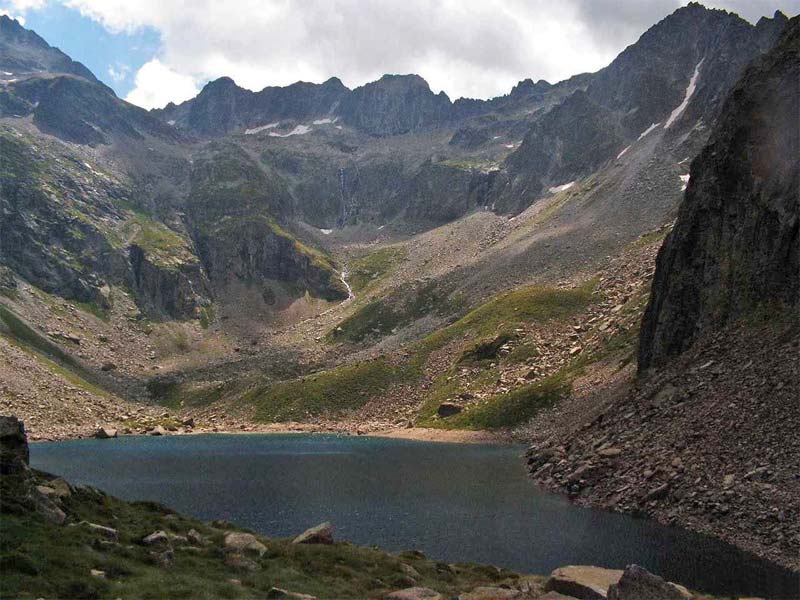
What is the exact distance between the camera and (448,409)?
142000 mm

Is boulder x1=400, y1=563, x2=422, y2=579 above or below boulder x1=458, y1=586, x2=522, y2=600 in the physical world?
below

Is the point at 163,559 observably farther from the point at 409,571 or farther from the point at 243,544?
the point at 409,571

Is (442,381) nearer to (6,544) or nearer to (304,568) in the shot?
(304,568)

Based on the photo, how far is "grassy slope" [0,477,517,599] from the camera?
2331cm

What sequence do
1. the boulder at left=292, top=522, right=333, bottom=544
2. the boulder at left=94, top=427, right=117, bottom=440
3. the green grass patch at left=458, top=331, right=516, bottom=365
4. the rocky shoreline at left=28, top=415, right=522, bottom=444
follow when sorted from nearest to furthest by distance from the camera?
the boulder at left=292, top=522, right=333, bottom=544
the rocky shoreline at left=28, top=415, right=522, bottom=444
the boulder at left=94, top=427, right=117, bottom=440
the green grass patch at left=458, top=331, right=516, bottom=365

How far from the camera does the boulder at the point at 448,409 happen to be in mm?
140250

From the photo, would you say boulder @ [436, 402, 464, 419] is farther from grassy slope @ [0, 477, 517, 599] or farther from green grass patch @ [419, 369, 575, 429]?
grassy slope @ [0, 477, 517, 599]

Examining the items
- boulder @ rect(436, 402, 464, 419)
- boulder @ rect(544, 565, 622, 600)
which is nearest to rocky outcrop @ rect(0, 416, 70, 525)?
boulder @ rect(544, 565, 622, 600)

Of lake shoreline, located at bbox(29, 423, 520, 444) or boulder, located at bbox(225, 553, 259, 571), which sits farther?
lake shoreline, located at bbox(29, 423, 520, 444)

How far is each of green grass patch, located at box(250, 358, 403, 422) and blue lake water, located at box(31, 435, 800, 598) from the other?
152 feet

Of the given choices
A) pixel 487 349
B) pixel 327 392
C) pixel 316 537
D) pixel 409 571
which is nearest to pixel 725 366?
pixel 409 571

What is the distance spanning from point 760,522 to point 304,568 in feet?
107

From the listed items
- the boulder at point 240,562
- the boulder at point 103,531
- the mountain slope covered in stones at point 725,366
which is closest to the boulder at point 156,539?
the boulder at point 103,531

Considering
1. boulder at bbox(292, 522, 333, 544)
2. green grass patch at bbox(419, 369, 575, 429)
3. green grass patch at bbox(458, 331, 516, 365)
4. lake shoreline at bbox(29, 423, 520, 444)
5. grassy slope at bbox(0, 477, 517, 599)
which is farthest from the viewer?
green grass patch at bbox(458, 331, 516, 365)
